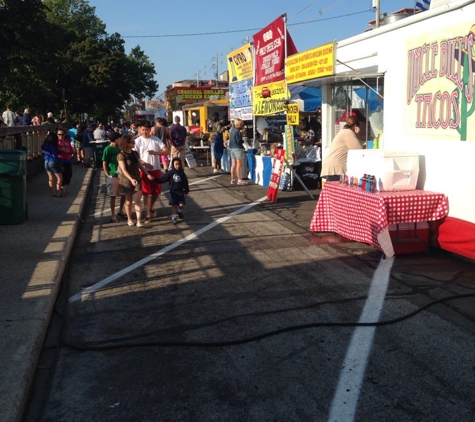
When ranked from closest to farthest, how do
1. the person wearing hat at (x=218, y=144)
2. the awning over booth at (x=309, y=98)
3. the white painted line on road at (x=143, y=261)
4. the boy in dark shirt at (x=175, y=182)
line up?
the white painted line on road at (x=143, y=261)
the boy in dark shirt at (x=175, y=182)
the awning over booth at (x=309, y=98)
the person wearing hat at (x=218, y=144)

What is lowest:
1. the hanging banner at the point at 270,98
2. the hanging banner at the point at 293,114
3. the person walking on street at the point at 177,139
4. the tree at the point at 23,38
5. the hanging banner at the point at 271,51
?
the person walking on street at the point at 177,139

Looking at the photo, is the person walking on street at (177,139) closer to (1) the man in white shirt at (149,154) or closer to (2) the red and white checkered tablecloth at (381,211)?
(1) the man in white shirt at (149,154)

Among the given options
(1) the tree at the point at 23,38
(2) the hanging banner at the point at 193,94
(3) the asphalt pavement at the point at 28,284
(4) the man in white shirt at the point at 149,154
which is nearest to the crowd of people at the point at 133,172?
(4) the man in white shirt at the point at 149,154

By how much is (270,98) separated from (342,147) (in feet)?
17.6

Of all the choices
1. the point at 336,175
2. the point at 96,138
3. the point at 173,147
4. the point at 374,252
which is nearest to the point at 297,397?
→ the point at 374,252

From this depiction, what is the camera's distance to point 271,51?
14367 mm

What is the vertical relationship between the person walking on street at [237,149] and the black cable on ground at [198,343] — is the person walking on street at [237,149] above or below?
above

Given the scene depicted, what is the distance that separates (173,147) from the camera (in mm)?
15398

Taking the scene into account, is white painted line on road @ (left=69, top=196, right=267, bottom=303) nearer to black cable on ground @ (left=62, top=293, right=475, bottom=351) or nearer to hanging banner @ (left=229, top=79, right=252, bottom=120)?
black cable on ground @ (left=62, top=293, right=475, bottom=351)

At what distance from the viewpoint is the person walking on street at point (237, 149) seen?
1490 cm

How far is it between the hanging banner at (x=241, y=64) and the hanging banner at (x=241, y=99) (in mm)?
207

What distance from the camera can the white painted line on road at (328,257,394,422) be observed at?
3500 millimetres

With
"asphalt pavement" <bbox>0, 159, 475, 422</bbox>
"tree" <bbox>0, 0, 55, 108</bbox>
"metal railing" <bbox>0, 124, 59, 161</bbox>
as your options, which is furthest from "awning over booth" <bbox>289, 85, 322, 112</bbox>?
"tree" <bbox>0, 0, 55, 108</bbox>

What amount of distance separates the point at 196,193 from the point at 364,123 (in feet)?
14.9
